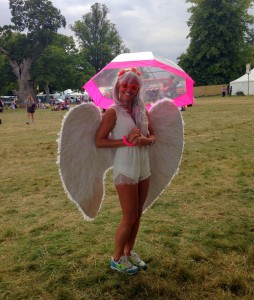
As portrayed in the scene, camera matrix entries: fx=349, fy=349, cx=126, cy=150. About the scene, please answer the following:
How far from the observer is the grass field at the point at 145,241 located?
318 centimetres

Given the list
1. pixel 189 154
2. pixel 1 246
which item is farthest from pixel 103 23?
pixel 1 246

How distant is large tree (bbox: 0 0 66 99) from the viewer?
44219mm

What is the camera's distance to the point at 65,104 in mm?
34719

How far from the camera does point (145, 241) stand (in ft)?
13.5

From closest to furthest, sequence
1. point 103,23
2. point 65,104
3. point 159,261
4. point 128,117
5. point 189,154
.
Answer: point 128,117
point 159,261
point 189,154
point 65,104
point 103,23

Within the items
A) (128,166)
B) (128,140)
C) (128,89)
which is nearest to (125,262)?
(128,166)

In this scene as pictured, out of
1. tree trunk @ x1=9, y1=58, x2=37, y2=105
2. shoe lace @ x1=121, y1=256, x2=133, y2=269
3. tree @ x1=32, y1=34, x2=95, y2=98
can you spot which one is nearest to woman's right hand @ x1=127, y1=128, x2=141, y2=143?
shoe lace @ x1=121, y1=256, x2=133, y2=269

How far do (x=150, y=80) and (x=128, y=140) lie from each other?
1.14 m

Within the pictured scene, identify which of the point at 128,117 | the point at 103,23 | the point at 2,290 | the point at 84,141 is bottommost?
the point at 2,290

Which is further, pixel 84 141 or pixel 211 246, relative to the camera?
pixel 211 246

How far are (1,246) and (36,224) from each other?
66 centimetres

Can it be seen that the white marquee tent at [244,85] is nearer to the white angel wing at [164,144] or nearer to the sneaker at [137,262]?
the white angel wing at [164,144]

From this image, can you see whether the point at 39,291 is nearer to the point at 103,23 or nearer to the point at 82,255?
the point at 82,255

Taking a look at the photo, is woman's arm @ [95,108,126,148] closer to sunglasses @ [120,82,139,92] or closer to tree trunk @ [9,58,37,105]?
sunglasses @ [120,82,139,92]
